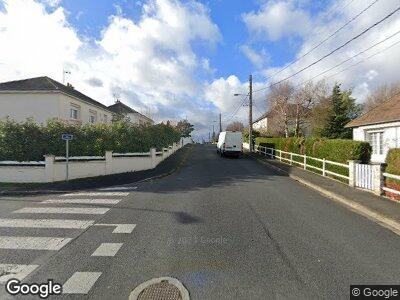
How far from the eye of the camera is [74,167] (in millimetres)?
16828

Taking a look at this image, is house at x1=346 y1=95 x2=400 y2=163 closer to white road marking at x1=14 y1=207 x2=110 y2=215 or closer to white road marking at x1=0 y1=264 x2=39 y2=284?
white road marking at x1=14 y1=207 x2=110 y2=215

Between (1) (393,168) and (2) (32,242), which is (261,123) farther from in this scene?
(2) (32,242)

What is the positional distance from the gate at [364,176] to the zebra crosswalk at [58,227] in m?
9.19

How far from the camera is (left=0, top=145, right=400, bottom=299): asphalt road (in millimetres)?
4688

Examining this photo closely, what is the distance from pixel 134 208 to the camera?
31.6ft

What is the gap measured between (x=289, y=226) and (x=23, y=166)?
1372 cm

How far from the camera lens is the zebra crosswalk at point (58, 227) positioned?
16.3 feet

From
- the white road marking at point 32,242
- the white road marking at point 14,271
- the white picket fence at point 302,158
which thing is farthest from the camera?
the white picket fence at point 302,158

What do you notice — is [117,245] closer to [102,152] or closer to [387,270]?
[387,270]

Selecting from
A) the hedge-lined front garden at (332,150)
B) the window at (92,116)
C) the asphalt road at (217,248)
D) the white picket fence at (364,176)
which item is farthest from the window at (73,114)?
the white picket fence at (364,176)

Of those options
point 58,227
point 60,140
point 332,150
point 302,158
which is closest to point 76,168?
point 60,140

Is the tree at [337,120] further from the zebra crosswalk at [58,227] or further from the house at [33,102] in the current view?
the zebra crosswalk at [58,227]

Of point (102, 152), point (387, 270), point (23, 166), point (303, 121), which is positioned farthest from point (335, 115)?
point (387, 270)

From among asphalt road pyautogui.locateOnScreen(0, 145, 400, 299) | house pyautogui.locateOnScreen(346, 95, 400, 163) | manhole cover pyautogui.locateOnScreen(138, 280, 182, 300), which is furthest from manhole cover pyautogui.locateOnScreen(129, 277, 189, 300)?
house pyautogui.locateOnScreen(346, 95, 400, 163)
